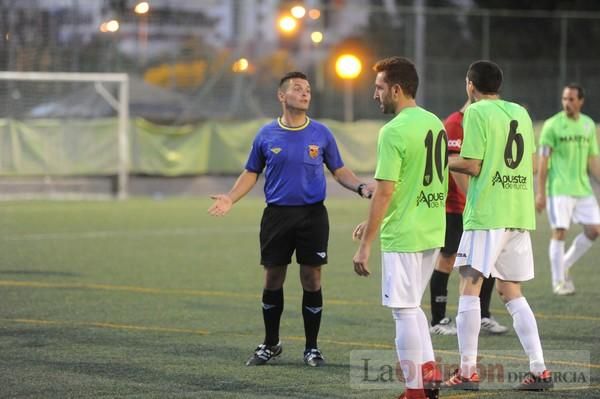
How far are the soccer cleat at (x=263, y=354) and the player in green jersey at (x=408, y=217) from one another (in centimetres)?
207

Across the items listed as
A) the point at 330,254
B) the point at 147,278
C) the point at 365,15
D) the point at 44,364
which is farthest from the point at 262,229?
the point at 365,15

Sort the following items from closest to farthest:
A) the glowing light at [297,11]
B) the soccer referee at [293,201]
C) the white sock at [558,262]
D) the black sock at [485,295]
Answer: the soccer referee at [293,201] < the black sock at [485,295] < the white sock at [558,262] < the glowing light at [297,11]

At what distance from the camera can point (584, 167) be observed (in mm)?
14031

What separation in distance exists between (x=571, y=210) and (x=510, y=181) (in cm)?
616

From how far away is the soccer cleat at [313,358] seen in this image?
364 inches

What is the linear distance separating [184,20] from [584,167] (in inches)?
1107

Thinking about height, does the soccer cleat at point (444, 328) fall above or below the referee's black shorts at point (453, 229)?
below

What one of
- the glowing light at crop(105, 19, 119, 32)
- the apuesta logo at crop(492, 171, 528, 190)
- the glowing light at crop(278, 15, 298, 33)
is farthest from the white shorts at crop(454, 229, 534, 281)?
the glowing light at crop(105, 19, 119, 32)

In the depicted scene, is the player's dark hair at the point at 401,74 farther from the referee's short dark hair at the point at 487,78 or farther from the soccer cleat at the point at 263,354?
the soccer cleat at the point at 263,354

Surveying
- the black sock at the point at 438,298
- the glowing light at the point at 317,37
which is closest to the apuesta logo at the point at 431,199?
the black sock at the point at 438,298

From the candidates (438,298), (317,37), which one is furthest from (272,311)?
(317,37)

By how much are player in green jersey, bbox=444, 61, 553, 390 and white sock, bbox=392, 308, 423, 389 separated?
83 cm

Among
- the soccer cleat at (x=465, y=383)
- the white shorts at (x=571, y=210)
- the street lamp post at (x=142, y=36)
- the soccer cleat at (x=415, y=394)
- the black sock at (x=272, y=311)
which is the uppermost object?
the street lamp post at (x=142, y=36)

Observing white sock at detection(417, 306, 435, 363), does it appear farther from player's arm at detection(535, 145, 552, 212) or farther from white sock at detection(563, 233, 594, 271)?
white sock at detection(563, 233, 594, 271)
